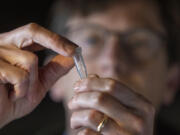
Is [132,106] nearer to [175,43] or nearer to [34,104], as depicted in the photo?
[34,104]

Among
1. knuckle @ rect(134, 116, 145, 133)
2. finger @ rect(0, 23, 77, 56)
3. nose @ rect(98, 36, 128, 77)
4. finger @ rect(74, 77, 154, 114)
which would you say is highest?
nose @ rect(98, 36, 128, 77)

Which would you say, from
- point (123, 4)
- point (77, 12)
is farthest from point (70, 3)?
point (123, 4)

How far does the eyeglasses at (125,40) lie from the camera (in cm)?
97

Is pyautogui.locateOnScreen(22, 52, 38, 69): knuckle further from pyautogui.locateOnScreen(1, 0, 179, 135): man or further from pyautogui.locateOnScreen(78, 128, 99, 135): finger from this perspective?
pyautogui.locateOnScreen(78, 128, 99, 135): finger

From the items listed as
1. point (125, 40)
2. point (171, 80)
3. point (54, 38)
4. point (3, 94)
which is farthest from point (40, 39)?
point (171, 80)

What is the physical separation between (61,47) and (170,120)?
1.20m

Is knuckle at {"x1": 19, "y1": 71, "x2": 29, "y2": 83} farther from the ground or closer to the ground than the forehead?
closer to the ground

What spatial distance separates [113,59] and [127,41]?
117 millimetres

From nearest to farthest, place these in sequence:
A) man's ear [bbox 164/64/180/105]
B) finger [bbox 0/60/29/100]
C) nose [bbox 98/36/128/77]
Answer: finger [bbox 0/60/29/100] → nose [bbox 98/36/128/77] → man's ear [bbox 164/64/180/105]

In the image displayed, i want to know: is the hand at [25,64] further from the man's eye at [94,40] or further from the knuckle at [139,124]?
the man's eye at [94,40]

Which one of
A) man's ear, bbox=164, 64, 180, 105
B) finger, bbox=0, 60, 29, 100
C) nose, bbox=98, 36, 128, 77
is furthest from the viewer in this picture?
man's ear, bbox=164, 64, 180, 105

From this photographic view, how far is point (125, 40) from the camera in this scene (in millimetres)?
972

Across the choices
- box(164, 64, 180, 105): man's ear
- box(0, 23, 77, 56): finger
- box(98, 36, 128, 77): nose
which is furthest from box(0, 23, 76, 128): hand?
box(164, 64, 180, 105): man's ear

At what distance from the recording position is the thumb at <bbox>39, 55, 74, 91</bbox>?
0.51 m
